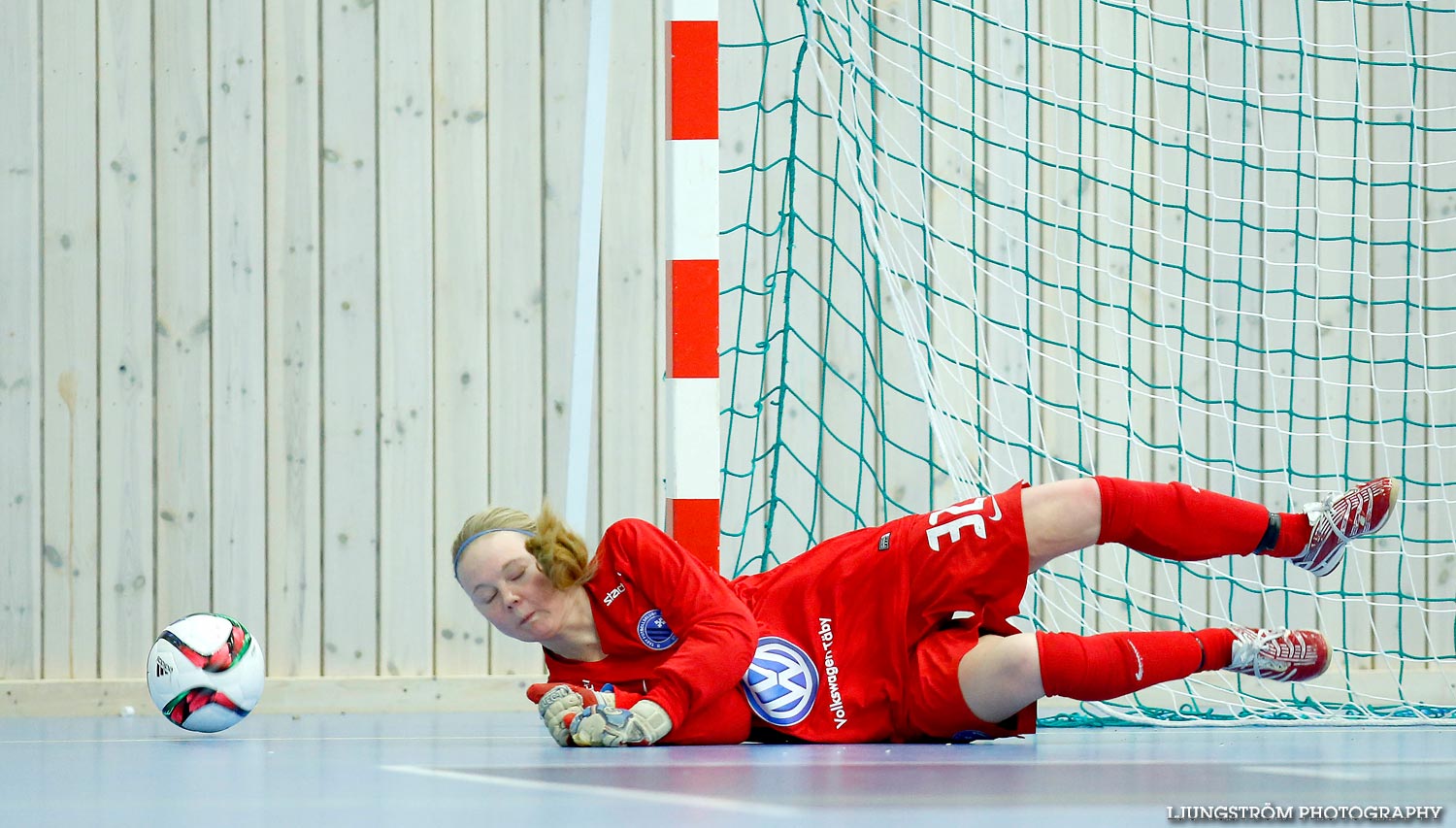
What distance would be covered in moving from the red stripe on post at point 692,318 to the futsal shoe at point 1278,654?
1.19m

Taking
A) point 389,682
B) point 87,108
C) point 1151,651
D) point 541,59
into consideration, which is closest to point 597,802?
point 1151,651

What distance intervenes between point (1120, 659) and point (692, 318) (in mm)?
1133

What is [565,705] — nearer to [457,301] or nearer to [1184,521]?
[1184,521]

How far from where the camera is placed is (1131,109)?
4.67 metres

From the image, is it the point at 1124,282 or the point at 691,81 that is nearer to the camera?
the point at 691,81

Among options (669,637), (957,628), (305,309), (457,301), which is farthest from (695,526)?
(305,309)

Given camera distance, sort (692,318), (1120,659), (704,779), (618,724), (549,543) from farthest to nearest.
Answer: (692,318) < (549,543) < (1120,659) < (618,724) < (704,779)

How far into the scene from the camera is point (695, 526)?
3.22m

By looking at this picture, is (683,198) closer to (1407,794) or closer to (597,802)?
(597,802)

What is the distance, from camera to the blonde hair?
2803 mm

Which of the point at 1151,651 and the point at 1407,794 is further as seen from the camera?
the point at 1151,651

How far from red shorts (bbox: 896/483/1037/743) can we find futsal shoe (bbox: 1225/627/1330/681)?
39cm

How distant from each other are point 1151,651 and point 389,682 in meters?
2.49

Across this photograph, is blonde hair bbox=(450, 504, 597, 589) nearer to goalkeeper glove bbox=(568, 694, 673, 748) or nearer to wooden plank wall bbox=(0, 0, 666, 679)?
goalkeeper glove bbox=(568, 694, 673, 748)
